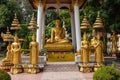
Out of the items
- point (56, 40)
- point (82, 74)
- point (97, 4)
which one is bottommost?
point (82, 74)

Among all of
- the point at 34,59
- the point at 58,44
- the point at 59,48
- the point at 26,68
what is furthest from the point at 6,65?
the point at 58,44

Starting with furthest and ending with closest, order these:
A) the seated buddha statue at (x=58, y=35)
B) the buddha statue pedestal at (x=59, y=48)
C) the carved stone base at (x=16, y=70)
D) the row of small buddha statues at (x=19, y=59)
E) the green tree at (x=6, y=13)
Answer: the green tree at (x=6, y=13)
the seated buddha statue at (x=58, y=35)
the buddha statue pedestal at (x=59, y=48)
the row of small buddha statues at (x=19, y=59)
the carved stone base at (x=16, y=70)

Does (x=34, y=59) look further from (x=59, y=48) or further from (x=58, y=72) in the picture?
(x=59, y=48)

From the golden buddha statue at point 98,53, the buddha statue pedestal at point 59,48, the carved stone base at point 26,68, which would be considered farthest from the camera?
the buddha statue pedestal at point 59,48

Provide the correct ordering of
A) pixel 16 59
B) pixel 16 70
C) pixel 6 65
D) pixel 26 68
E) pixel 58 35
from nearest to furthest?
pixel 16 70
pixel 16 59
pixel 26 68
pixel 6 65
pixel 58 35

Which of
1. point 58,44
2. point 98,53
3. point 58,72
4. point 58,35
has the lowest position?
point 58,72

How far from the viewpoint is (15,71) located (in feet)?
51.3

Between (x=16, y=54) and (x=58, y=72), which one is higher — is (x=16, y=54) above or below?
above

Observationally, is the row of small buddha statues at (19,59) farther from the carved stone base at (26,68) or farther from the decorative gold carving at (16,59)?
the carved stone base at (26,68)

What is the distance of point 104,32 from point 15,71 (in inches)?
529

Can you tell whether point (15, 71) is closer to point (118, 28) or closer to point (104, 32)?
point (118, 28)

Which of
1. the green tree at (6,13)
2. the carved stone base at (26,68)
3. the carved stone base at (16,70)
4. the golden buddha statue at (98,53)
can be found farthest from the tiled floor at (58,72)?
the green tree at (6,13)

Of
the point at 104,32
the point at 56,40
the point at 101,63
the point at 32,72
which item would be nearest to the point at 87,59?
the point at 101,63

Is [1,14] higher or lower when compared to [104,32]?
higher
